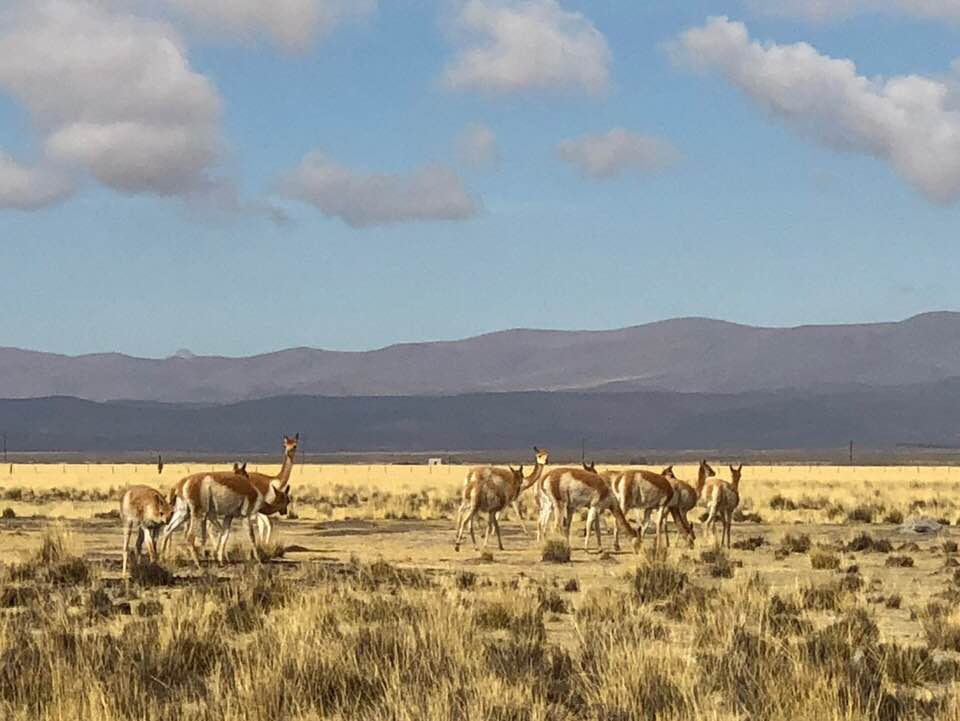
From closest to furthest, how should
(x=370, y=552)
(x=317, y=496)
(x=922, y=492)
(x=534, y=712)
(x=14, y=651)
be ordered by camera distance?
(x=534, y=712) < (x=14, y=651) < (x=370, y=552) < (x=317, y=496) < (x=922, y=492)

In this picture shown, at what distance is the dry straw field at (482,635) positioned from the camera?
937 centimetres

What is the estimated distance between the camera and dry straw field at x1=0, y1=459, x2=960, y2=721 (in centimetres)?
937

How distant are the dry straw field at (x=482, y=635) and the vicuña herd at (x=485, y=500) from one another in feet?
1.81

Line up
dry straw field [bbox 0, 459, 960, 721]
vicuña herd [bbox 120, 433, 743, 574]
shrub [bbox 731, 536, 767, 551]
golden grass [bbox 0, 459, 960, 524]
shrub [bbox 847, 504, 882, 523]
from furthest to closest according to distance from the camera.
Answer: golden grass [bbox 0, 459, 960, 524] → shrub [bbox 847, 504, 882, 523] → shrub [bbox 731, 536, 767, 551] → vicuña herd [bbox 120, 433, 743, 574] → dry straw field [bbox 0, 459, 960, 721]

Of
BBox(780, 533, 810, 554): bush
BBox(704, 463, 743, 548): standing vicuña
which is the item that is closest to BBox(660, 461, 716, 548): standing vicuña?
BBox(704, 463, 743, 548): standing vicuña

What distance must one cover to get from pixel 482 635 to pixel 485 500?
11375mm

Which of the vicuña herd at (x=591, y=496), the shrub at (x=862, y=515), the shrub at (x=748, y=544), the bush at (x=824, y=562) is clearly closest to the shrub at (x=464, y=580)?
the vicuña herd at (x=591, y=496)

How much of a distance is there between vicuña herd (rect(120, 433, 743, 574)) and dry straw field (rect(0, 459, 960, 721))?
1.81 feet

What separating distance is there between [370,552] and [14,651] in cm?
1323

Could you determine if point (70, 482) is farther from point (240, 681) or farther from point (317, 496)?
point (240, 681)

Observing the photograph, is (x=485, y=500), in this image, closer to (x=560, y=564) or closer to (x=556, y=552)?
(x=556, y=552)

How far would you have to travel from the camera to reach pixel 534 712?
8664 millimetres

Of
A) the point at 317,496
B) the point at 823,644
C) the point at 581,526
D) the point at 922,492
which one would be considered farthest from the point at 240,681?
the point at 922,492

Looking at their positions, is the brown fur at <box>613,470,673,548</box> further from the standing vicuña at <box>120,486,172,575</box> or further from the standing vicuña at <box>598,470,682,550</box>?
the standing vicuña at <box>120,486,172,575</box>
